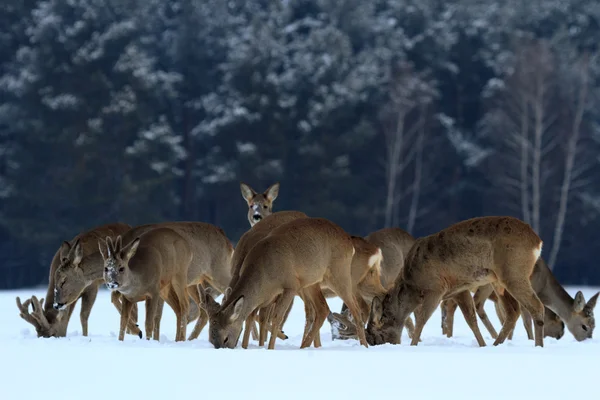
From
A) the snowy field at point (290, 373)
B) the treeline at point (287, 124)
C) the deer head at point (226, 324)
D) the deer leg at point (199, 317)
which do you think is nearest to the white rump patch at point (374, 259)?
the deer leg at point (199, 317)

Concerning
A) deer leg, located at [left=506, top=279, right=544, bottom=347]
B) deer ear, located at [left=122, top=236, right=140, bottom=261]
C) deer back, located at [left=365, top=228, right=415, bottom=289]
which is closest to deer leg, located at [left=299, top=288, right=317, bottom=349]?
deer ear, located at [left=122, top=236, right=140, bottom=261]

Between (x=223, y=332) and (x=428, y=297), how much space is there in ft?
8.21

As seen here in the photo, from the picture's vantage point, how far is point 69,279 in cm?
1306

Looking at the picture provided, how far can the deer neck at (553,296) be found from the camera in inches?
596

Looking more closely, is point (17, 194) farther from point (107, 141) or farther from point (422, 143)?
point (422, 143)

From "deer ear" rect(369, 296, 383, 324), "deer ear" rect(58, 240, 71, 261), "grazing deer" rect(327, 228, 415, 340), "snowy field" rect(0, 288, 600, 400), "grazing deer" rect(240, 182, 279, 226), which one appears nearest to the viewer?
"snowy field" rect(0, 288, 600, 400)

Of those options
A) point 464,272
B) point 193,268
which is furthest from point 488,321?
point 193,268

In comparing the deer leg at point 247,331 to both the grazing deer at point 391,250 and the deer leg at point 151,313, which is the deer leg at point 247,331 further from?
the grazing deer at point 391,250

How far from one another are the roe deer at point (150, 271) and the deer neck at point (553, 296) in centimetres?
475

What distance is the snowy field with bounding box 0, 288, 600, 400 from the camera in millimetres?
7891

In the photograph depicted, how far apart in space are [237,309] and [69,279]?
3.16m

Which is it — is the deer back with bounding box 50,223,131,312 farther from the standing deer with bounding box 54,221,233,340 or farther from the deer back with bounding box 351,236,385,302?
the deer back with bounding box 351,236,385,302

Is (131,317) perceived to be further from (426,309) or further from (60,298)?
(426,309)

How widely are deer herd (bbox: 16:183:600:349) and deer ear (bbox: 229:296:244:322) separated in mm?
12
